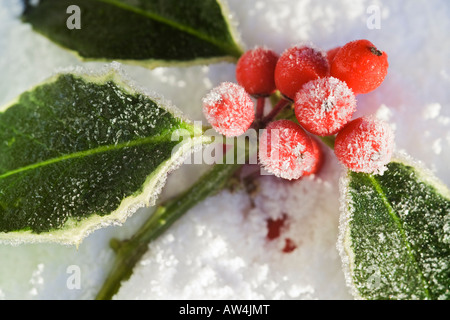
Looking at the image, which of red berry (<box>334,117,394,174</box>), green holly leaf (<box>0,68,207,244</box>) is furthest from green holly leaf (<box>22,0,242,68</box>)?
red berry (<box>334,117,394,174</box>)

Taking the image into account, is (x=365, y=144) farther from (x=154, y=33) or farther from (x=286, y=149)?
(x=154, y=33)

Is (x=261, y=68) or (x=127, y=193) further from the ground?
(x=261, y=68)

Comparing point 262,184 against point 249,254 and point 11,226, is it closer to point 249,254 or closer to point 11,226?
point 249,254

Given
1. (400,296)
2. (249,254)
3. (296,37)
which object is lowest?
(400,296)

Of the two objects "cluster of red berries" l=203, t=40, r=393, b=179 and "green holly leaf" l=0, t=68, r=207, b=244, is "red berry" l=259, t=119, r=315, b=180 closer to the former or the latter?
"cluster of red berries" l=203, t=40, r=393, b=179

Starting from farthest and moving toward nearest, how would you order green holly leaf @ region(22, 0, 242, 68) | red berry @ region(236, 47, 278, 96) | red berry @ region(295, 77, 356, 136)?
1. green holly leaf @ region(22, 0, 242, 68)
2. red berry @ region(236, 47, 278, 96)
3. red berry @ region(295, 77, 356, 136)

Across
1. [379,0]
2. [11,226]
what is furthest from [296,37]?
[11,226]
